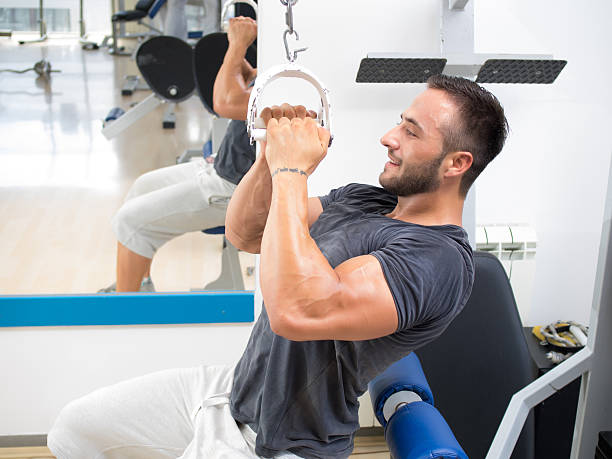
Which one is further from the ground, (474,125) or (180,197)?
(474,125)

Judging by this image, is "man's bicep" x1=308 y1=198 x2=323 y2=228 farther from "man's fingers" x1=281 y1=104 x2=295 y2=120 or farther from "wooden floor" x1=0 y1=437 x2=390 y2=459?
"wooden floor" x1=0 y1=437 x2=390 y2=459

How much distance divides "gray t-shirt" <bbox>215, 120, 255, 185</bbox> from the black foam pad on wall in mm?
248

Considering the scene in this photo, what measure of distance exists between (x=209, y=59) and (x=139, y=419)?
1.32 m

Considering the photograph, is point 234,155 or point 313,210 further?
point 234,155

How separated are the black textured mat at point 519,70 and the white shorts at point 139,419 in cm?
111

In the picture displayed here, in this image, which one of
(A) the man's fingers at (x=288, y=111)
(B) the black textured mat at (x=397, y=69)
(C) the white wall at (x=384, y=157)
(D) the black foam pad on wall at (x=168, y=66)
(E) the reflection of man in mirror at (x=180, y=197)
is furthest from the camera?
(D) the black foam pad on wall at (x=168, y=66)

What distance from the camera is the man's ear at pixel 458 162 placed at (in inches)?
55.1

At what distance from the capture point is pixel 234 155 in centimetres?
233

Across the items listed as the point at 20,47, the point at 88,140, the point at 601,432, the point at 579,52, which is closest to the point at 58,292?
the point at 88,140

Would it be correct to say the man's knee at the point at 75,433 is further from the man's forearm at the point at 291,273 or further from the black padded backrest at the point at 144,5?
the black padded backrest at the point at 144,5

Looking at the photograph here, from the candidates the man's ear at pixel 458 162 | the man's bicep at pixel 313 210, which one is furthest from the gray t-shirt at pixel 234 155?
the man's ear at pixel 458 162

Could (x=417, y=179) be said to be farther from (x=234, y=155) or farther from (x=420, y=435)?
(x=234, y=155)

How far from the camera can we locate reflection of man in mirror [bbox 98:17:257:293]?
2.25 meters

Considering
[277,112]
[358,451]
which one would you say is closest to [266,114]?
[277,112]
